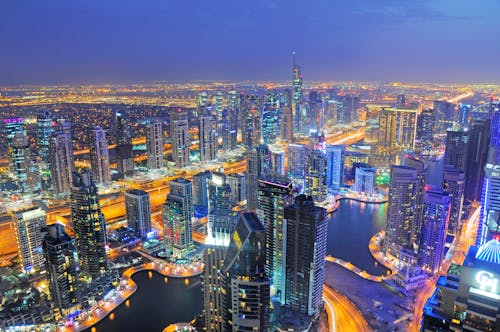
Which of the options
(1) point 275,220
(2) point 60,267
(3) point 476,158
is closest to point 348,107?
(3) point 476,158

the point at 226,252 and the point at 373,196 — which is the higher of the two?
the point at 226,252

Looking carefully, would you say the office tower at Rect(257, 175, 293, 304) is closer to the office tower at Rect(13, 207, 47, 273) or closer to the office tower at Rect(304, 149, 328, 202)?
the office tower at Rect(304, 149, 328, 202)

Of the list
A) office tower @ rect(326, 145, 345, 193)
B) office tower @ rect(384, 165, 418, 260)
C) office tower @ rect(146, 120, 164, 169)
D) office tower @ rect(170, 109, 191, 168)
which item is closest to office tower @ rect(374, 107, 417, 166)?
office tower @ rect(326, 145, 345, 193)

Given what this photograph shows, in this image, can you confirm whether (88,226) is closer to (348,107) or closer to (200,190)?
(200,190)

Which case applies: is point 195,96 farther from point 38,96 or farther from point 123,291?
point 123,291

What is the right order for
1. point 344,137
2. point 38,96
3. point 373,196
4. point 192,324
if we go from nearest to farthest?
point 192,324, point 38,96, point 373,196, point 344,137

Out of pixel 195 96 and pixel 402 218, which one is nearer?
pixel 402 218

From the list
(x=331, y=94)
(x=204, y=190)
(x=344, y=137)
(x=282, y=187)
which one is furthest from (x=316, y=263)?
(x=331, y=94)
